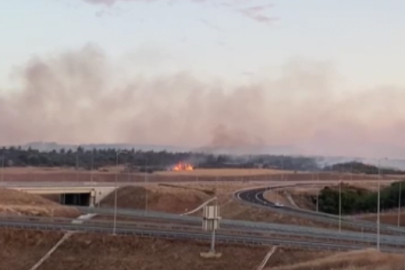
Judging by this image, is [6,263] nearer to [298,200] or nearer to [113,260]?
[113,260]

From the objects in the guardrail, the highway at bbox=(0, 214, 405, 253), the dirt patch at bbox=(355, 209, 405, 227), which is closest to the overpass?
the guardrail

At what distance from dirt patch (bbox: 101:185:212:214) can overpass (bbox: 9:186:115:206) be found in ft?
6.86

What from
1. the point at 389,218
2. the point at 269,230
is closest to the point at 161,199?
the point at 389,218

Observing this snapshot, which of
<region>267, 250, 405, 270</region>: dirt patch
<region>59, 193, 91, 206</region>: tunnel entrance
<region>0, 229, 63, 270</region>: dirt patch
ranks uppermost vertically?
<region>267, 250, 405, 270</region>: dirt patch

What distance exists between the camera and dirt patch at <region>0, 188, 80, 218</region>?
123188 mm

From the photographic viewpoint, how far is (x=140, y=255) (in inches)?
3226

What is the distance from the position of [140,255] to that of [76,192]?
80.9 meters

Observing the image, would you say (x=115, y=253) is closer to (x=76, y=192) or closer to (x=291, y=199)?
(x=76, y=192)

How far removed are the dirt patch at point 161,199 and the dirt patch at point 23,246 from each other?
53.8m

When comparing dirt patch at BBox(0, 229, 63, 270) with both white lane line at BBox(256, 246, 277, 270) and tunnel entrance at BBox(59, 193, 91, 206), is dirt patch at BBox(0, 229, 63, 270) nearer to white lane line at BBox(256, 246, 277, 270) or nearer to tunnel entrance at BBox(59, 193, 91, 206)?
white lane line at BBox(256, 246, 277, 270)

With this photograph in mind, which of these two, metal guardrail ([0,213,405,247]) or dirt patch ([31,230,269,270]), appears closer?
dirt patch ([31,230,269,270])

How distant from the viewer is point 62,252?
281 feet

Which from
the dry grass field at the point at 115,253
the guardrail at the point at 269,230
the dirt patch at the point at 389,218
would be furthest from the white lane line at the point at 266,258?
the dirt patch at the point at 389,218

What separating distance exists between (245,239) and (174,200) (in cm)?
6698
